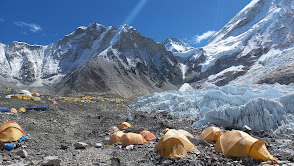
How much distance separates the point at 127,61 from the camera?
9975cm

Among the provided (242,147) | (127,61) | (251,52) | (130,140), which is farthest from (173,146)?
(251,52)

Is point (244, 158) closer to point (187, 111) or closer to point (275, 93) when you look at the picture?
point (275, 93)

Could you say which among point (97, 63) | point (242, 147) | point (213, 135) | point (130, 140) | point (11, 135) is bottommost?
point (242, 147)

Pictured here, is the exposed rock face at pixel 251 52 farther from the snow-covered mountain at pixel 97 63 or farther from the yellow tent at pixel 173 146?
the yellow tent at pixel 173 146

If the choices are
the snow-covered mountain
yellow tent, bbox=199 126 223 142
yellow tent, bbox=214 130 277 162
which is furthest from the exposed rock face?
yellow tent, bbox=214 130 277 162

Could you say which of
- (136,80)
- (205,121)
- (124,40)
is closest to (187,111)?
(205,121)

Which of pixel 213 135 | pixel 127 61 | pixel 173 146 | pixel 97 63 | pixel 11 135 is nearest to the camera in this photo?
pixel 173 146

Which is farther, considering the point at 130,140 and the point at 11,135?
the point at 130,140

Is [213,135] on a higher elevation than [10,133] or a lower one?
lower

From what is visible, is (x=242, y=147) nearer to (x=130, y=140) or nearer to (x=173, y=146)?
(x=173, y=146)

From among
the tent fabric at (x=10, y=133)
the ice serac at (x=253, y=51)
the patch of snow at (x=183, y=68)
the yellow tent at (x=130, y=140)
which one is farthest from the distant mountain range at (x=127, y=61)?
the tent fabric at (x=10, y=133)

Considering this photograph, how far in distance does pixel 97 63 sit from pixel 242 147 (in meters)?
81.1

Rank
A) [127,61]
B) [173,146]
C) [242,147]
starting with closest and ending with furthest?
1. [242,147]
2. [173,146]
3. [127,61]

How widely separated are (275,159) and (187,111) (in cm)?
1604
